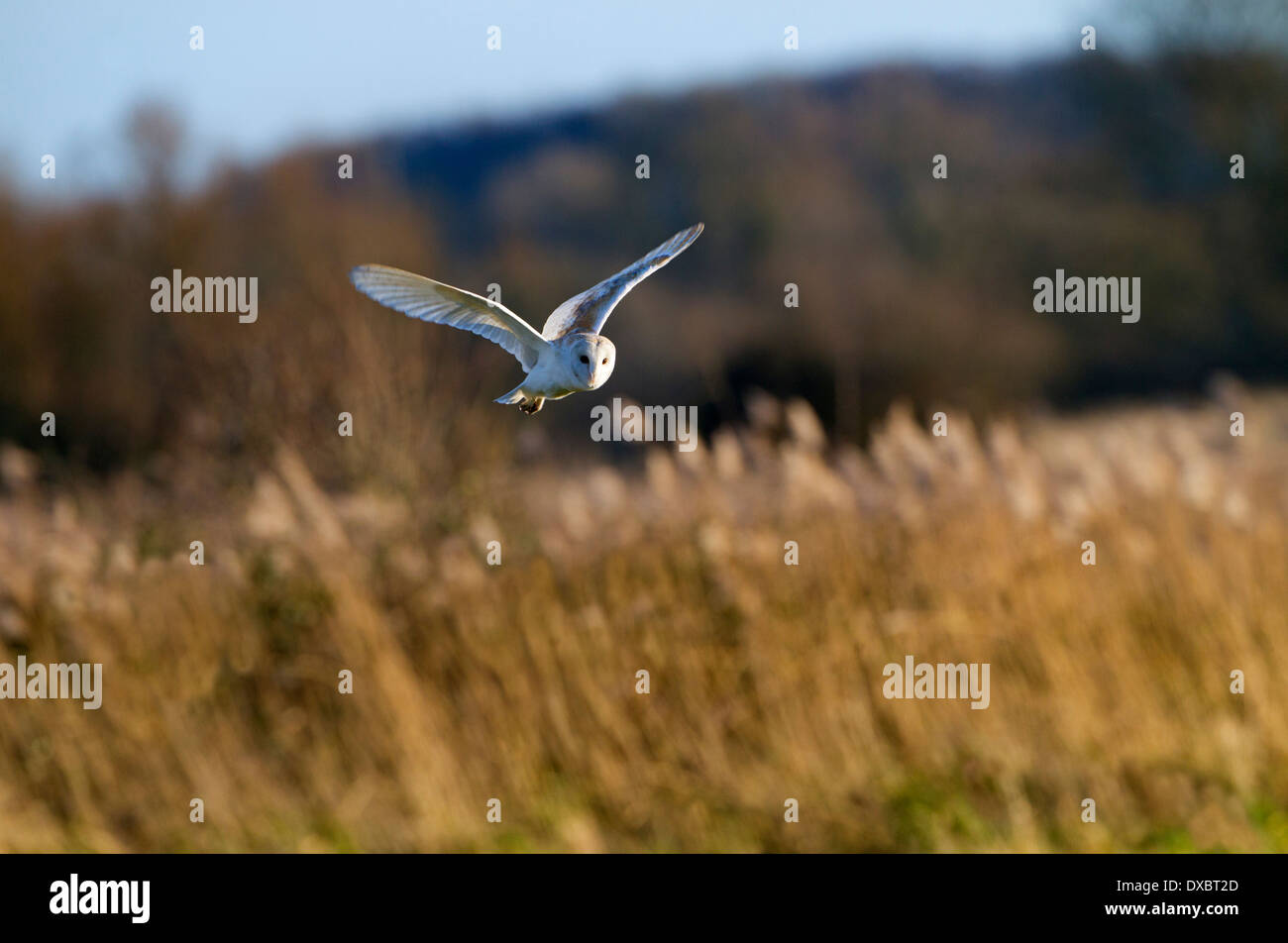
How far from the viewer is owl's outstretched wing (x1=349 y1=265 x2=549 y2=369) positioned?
339mm

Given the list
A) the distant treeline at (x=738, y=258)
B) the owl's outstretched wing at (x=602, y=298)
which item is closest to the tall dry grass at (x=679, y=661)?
the distant treeline at (x=738, y=258)

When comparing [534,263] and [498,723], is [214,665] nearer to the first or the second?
[498,723]

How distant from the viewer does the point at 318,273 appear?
1247 millimetres

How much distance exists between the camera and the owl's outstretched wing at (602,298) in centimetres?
36

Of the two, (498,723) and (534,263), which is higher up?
(534,263)

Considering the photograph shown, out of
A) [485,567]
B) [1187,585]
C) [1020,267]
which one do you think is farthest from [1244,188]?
[485,567]

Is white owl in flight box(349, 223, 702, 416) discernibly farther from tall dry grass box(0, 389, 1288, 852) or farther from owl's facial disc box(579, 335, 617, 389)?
tall dry grass box(0, 389, 1288, 852)

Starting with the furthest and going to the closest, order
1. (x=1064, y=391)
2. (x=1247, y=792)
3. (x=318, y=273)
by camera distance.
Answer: (x=1064, y=391)
(x=1247, y=792)
(x=318, y=273)

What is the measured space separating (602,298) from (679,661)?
12.8 ft

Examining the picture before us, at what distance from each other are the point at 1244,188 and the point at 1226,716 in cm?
2015

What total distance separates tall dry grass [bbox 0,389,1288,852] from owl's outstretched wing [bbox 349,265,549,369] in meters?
3.35

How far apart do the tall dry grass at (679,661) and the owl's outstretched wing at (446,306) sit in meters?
3.35

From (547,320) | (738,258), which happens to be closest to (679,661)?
(547,320)

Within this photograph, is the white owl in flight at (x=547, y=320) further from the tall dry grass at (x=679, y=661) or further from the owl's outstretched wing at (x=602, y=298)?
the tall dry grass at (x=679, y=661)
